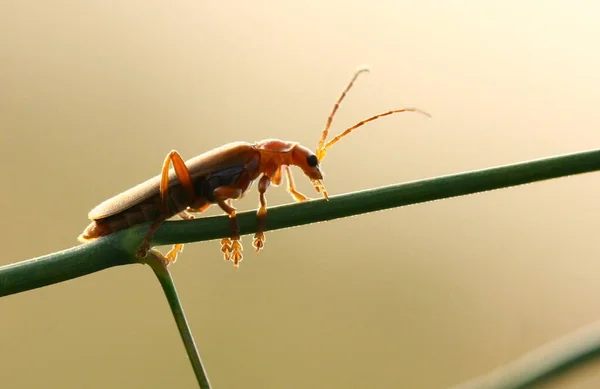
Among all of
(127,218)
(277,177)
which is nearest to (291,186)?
(277,177)

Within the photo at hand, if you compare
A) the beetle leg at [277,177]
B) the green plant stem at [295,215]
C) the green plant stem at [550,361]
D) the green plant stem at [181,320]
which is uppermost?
the green plant stem at [295,215]

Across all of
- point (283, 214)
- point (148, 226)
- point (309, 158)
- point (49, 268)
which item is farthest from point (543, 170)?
point (309, 158)

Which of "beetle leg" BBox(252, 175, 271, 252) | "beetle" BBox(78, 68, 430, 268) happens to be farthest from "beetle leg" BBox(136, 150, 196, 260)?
"beetle leg" BBox(252, 175, 271, 252)

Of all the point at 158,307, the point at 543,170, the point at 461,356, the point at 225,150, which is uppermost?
the point at 225,150

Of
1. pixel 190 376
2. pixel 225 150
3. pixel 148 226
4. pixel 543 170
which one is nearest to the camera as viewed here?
pixel 543 170

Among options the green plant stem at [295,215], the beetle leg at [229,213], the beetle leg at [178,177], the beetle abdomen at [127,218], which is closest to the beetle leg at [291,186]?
the beetle leg at [229,213]

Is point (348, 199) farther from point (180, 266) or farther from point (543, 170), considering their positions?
point (180, 266)

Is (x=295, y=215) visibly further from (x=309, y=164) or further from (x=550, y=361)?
(x=309, y=164)

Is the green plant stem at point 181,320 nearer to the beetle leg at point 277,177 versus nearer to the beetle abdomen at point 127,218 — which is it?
the beetle abdomen at point 127,218
